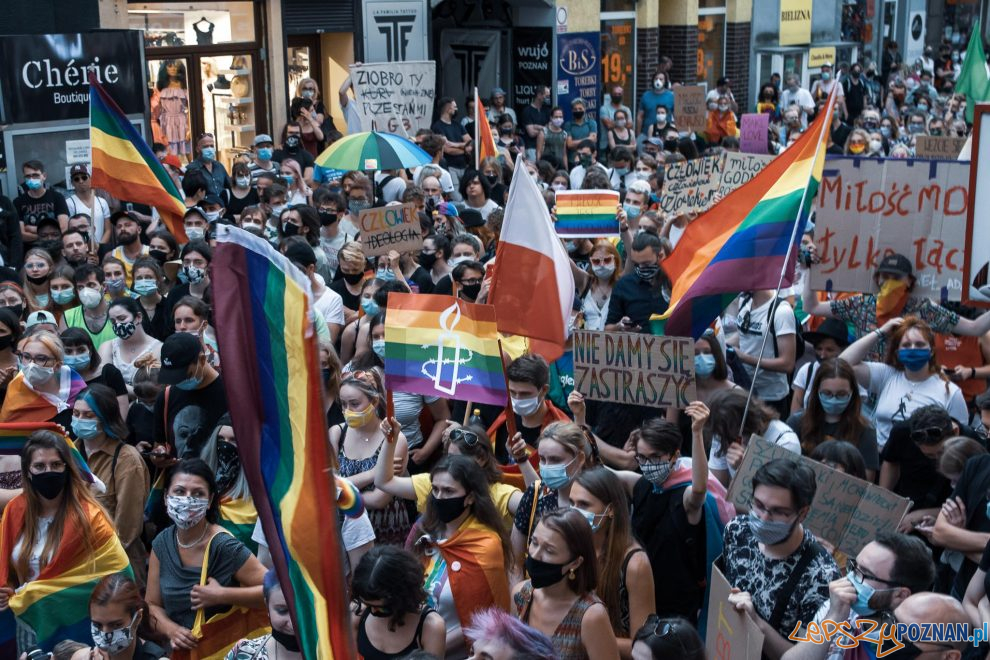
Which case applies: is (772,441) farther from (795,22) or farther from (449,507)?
(795,22)

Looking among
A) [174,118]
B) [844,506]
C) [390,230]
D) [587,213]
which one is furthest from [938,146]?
[174,118]

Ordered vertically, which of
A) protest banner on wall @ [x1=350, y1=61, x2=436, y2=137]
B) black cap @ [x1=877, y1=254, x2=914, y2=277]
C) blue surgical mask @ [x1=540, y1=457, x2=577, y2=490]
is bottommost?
blue surgical mask @ [x1=540, y1=457, x2=577, y2=490]

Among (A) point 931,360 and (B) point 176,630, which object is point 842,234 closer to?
(A) point 931,360

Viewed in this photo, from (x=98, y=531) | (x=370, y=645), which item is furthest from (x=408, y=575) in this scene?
(x=98, y=531)

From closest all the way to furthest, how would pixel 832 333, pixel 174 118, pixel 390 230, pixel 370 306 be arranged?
pixel 832 333
pixel 370 306
pixel 390 230
pixel 174 118

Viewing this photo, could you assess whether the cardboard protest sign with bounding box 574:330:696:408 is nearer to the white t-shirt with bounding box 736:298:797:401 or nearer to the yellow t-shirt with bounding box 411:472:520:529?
the yellow t-shirt with bounding box 411:472:520:529

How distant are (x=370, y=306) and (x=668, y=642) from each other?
4449mm

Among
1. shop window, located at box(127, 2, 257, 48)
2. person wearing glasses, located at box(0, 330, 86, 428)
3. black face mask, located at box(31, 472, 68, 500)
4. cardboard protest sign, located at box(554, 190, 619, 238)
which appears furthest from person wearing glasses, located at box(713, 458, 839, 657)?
shop window, located at box(127, 2, 257, 48)

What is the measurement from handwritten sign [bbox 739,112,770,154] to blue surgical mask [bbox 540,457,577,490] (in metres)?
9.99

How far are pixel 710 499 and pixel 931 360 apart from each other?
1997 millimetres

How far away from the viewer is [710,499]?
517 cm

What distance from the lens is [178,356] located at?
629 cm

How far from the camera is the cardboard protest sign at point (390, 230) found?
884 cm

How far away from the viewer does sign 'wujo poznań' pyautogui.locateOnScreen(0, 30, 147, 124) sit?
13500 millimetres
